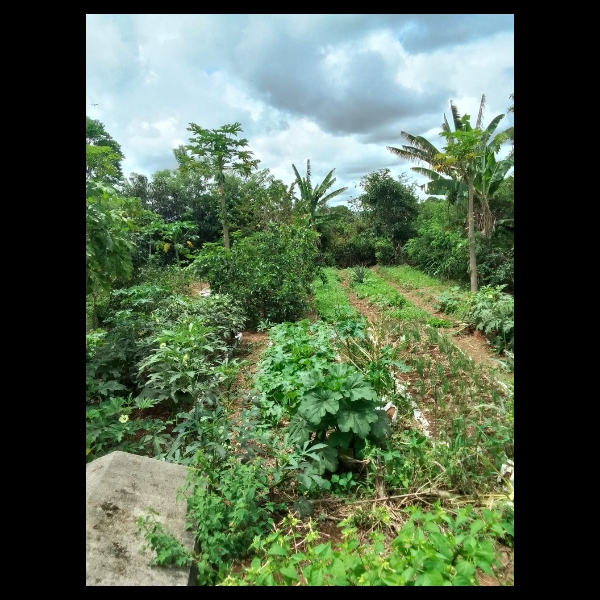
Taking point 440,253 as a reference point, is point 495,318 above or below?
below

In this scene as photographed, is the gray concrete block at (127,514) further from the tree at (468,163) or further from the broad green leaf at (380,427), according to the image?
the tree at (468,163)

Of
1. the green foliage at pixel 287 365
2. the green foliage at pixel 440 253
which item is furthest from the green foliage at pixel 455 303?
the green foliage at pixel 287 365

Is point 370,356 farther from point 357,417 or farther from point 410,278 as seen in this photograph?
point 410,278

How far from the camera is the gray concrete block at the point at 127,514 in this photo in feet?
5.47

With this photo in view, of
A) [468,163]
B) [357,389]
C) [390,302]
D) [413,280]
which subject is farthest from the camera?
[413,280]

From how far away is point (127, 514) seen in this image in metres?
1.92

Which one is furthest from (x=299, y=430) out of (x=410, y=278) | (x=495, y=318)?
(x=410, y=278)

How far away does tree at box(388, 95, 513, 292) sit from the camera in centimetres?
962

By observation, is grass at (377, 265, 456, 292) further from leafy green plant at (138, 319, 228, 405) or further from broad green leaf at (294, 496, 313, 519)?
broad green leaf at (294, 496, 313, 519)

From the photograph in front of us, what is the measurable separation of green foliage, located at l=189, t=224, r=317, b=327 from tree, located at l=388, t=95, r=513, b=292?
555 centimetres

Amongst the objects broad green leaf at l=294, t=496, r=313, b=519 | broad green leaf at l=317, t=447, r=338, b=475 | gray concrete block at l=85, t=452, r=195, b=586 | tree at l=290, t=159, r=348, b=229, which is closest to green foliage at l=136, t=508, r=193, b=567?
gray concrete block at l=85, t=452, r=195, b=586

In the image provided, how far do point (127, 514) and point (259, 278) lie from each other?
550cm
